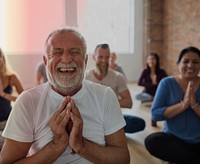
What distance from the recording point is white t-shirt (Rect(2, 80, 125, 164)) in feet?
3.70

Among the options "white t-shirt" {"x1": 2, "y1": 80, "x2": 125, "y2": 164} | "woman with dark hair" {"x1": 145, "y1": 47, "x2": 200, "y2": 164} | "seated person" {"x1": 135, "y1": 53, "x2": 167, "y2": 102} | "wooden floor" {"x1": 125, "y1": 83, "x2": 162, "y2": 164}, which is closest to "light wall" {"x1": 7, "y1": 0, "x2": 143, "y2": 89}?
"seated person" {"x1": 135, "y1": 53, "x2": 167, "y2": 102}

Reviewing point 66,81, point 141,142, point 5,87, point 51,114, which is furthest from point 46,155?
point 141,142

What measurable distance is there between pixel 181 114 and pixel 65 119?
1.19m

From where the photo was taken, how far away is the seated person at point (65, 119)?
1.08 m

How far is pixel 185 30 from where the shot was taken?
19.1 feet

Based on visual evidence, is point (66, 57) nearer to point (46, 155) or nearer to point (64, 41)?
point (64, 41)

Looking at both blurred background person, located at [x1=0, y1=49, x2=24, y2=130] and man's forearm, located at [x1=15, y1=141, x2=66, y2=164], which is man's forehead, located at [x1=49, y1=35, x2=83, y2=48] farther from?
blurred background person, located at [x1=0, y1=49, x2=24, y2=130]

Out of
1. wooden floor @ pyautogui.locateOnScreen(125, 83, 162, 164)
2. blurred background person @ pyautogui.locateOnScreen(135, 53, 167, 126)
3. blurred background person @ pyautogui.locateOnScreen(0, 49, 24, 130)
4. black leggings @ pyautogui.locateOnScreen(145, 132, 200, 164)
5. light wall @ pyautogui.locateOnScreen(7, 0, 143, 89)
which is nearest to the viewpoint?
black leggings @ pyautogui.locateOnScreen(145, 132, 200, 164)

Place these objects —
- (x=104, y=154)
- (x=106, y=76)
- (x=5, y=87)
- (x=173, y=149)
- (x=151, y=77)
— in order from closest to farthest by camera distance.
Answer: (x=104, y=154) → (x=173, y=149) → (x=5, y=87) → (x=106, y=76) → (x=151, y=77)

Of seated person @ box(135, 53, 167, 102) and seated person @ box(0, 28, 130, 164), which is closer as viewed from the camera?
seated person @ box(0, 28, 130, 164)

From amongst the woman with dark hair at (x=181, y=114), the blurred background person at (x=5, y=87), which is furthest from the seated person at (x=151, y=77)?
the blurred background person at (x=5, y=87)

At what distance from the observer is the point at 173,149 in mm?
1967

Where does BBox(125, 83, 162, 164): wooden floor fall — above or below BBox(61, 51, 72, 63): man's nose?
below

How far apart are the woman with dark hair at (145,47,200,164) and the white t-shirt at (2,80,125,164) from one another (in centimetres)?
86
